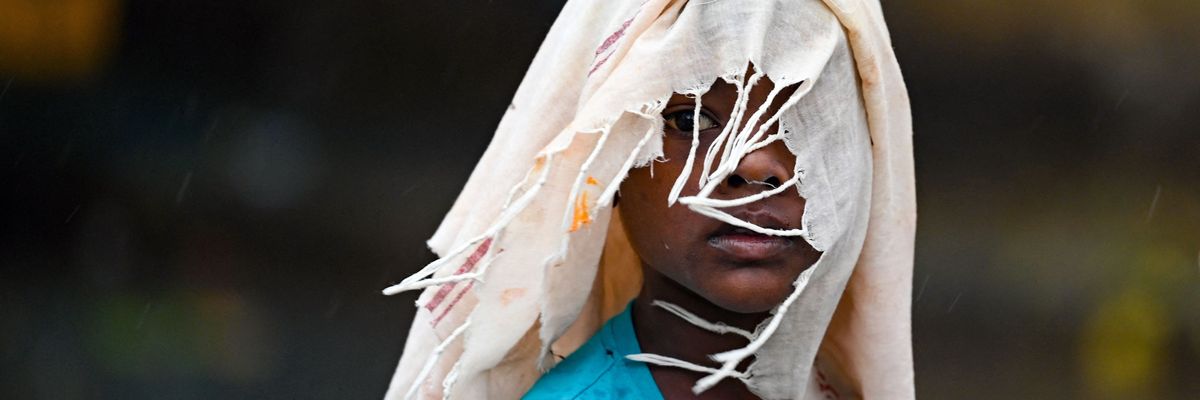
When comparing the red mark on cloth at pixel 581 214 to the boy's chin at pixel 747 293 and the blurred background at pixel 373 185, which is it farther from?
the blurred background at pixel 373 185

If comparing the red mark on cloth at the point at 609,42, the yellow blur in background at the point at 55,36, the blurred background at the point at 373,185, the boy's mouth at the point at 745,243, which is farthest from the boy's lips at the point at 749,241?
the yellow blur in background at the point at 55,36

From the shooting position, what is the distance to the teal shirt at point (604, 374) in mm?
1583

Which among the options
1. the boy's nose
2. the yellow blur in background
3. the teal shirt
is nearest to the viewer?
the boy's nose

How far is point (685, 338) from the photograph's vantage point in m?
1.62

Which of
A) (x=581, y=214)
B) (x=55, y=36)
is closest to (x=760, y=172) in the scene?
(x=581, y=214)

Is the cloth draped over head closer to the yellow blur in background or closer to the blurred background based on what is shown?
the blurred background

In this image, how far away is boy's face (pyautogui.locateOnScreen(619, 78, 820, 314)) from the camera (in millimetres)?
1479

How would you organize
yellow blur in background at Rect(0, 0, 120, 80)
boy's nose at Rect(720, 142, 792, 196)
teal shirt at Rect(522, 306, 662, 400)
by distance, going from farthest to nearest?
yellow blur in background at Rect(0, 0, 120, 80) < teal shirt at Rect(522, 306, 662, 400) < boy's nose at Rect(720, 142, 792, 196)

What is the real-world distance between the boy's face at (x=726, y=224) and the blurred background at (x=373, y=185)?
1728 millimetres

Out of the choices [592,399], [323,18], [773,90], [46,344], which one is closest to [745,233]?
[773,90]

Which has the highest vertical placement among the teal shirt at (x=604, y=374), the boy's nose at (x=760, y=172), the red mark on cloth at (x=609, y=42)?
the red mark on cloth at (x=609, y=42)

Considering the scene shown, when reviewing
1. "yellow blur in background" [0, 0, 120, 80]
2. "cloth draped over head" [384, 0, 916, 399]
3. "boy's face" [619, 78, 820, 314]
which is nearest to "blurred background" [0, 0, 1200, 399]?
"yellow blur in background" [0, 0, 120, 80]

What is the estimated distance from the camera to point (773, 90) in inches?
57.8

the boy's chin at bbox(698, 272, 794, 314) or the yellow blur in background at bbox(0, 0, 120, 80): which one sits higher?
the boy's chin at bbox(698, 272, 794, 314)
